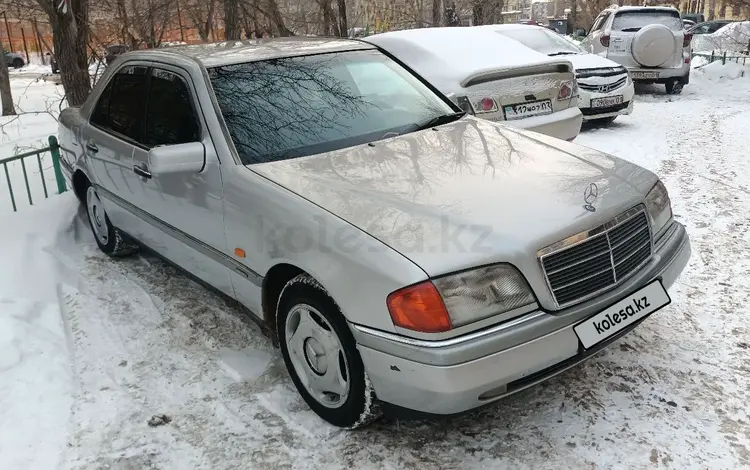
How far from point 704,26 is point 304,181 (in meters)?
36.9

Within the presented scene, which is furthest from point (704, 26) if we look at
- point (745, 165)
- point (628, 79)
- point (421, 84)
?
point (421, 84)

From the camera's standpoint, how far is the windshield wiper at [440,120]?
143 inches

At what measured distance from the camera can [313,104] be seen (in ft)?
11.4

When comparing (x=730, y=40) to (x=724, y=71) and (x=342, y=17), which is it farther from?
(x=342, y=17)

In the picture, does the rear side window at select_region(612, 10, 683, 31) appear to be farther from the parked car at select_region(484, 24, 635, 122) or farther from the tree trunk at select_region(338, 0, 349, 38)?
the tree trunk at select_region(338, 0, 349, 38)

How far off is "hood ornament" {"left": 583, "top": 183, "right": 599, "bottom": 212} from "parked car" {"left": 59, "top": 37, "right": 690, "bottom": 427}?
11 mm

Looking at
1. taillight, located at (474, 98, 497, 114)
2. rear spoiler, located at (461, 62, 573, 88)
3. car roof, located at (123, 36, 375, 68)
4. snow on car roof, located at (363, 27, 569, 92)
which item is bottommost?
taillight, located at (474, 98, 497, 114)

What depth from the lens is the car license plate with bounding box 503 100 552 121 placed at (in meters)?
6.27

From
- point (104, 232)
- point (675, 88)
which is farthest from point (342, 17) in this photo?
point (104, 232)

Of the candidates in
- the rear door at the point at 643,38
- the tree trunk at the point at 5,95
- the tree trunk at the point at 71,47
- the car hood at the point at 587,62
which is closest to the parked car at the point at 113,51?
the tree trunk at the point at 71,47

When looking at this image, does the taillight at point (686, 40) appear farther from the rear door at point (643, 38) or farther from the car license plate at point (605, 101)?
the car license plate at point (605, 101)

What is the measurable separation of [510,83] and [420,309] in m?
4.55

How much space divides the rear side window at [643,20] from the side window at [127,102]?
10690 mm

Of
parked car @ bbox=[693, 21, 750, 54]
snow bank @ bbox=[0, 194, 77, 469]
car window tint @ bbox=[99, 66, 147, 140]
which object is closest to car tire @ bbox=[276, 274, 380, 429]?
snow bank @ bbox=[0, 194, 77, 469]
